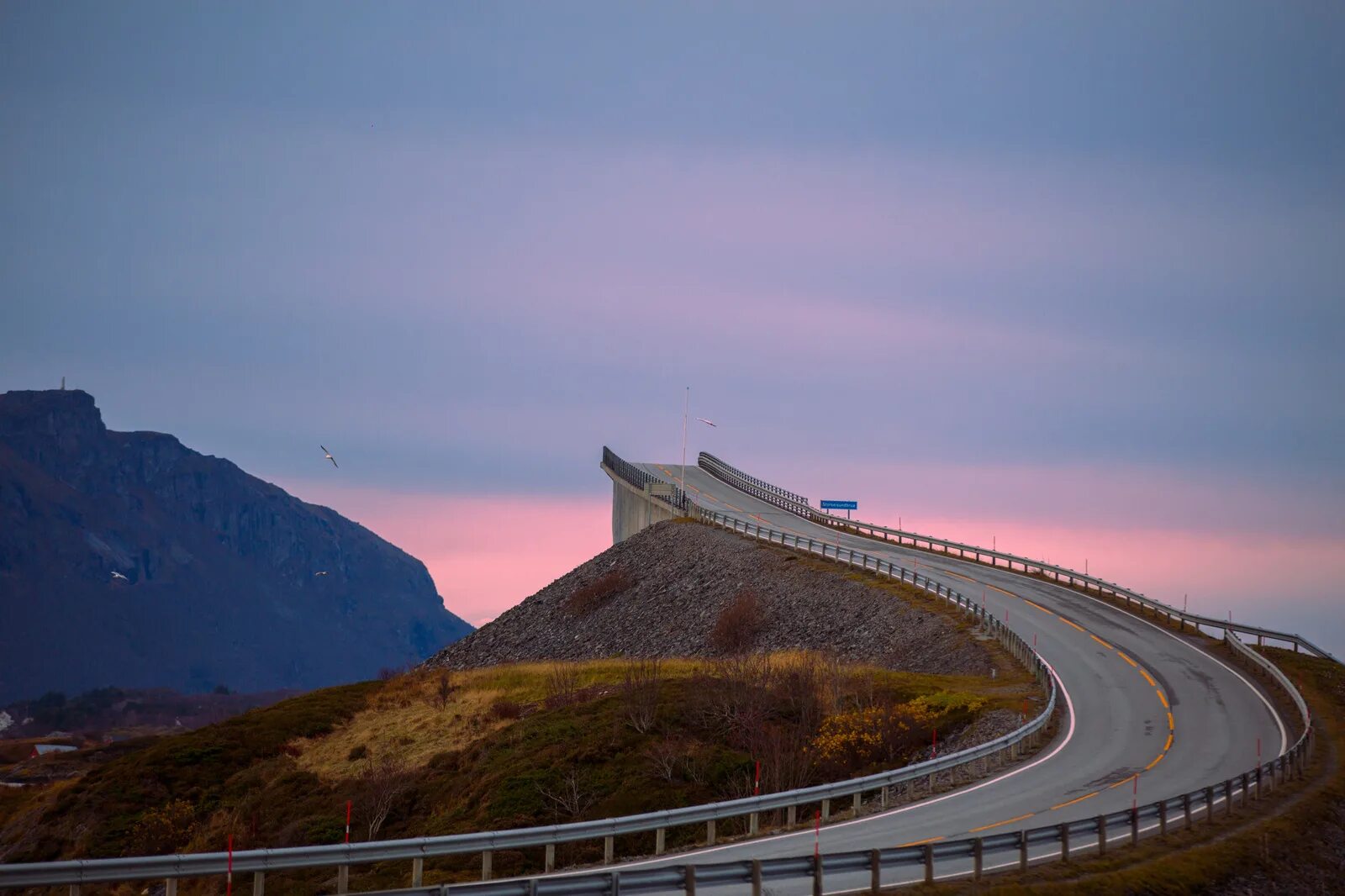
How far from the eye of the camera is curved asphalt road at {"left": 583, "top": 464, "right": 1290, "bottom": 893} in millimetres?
27531

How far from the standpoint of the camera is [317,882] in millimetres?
36031

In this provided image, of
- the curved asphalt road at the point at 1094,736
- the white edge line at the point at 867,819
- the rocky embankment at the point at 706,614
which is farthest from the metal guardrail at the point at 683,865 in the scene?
the rocky embankment at the point at 706,614

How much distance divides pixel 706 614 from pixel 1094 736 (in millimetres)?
41124

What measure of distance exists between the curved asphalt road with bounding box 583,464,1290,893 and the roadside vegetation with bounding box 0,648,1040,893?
11.3ft

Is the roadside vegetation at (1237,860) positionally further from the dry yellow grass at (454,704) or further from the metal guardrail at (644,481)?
the metal guardrail at (644,481)

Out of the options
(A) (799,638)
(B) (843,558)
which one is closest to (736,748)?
(A) (799,638)

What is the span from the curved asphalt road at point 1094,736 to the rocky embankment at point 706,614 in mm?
4519

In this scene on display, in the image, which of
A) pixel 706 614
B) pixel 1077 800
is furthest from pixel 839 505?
pixel 1077 800

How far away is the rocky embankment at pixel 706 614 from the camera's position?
6312 cm

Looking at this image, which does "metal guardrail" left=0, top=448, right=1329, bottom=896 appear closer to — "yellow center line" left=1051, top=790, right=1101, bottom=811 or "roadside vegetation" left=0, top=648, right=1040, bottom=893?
"yellow center line" left=1051, top=790, right=1101, bottom=811

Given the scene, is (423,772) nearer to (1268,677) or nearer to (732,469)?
(1268,677)

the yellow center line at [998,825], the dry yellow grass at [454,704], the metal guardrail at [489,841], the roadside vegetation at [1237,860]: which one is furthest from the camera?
Result: the dry yellow grass at [454,704]

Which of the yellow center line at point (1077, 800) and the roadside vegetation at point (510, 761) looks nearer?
the yellow center line at point (1077, 800)

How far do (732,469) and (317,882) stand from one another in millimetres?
95628
